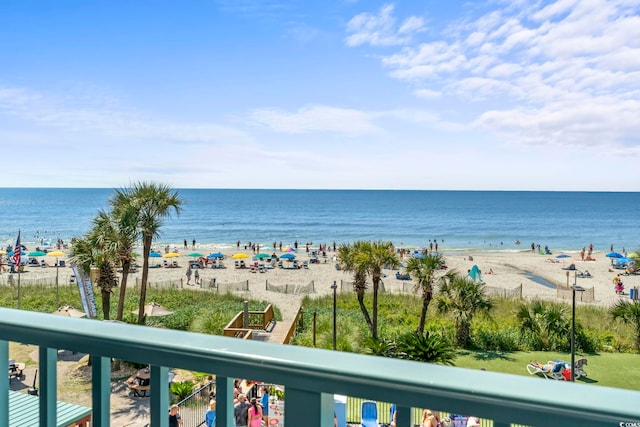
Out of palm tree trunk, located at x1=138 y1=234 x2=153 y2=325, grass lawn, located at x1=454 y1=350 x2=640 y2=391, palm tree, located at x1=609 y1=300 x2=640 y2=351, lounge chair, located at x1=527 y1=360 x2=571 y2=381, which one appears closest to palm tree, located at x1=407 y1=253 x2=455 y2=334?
grass lawn, located at x1=454 y1=350 x2=640 y2=391

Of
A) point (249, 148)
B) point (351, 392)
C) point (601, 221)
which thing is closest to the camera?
point (351, 392)

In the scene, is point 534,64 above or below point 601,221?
above

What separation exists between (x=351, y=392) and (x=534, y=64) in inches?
1873

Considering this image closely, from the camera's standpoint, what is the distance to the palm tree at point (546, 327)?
631 inches

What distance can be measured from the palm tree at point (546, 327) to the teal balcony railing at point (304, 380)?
17.6 meters

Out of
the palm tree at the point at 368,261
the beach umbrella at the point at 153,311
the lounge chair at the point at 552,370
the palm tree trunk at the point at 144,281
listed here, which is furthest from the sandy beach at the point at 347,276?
the lounge chair at the point at 552,370

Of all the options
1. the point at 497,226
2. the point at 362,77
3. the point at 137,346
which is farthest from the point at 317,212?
the point at 137,346

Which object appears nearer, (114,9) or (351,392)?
(351,392)

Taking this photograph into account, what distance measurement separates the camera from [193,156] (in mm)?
139000

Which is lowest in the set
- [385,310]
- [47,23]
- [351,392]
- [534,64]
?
[385,310]

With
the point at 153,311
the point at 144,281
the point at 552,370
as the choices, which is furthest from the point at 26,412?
the point at 153,311

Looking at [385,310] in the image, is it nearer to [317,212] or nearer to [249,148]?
[317,212]

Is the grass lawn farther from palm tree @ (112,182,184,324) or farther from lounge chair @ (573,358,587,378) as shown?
palm tree @ (112,182,184,324)

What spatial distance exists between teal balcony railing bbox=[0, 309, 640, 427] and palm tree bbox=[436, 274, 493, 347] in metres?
16.6
